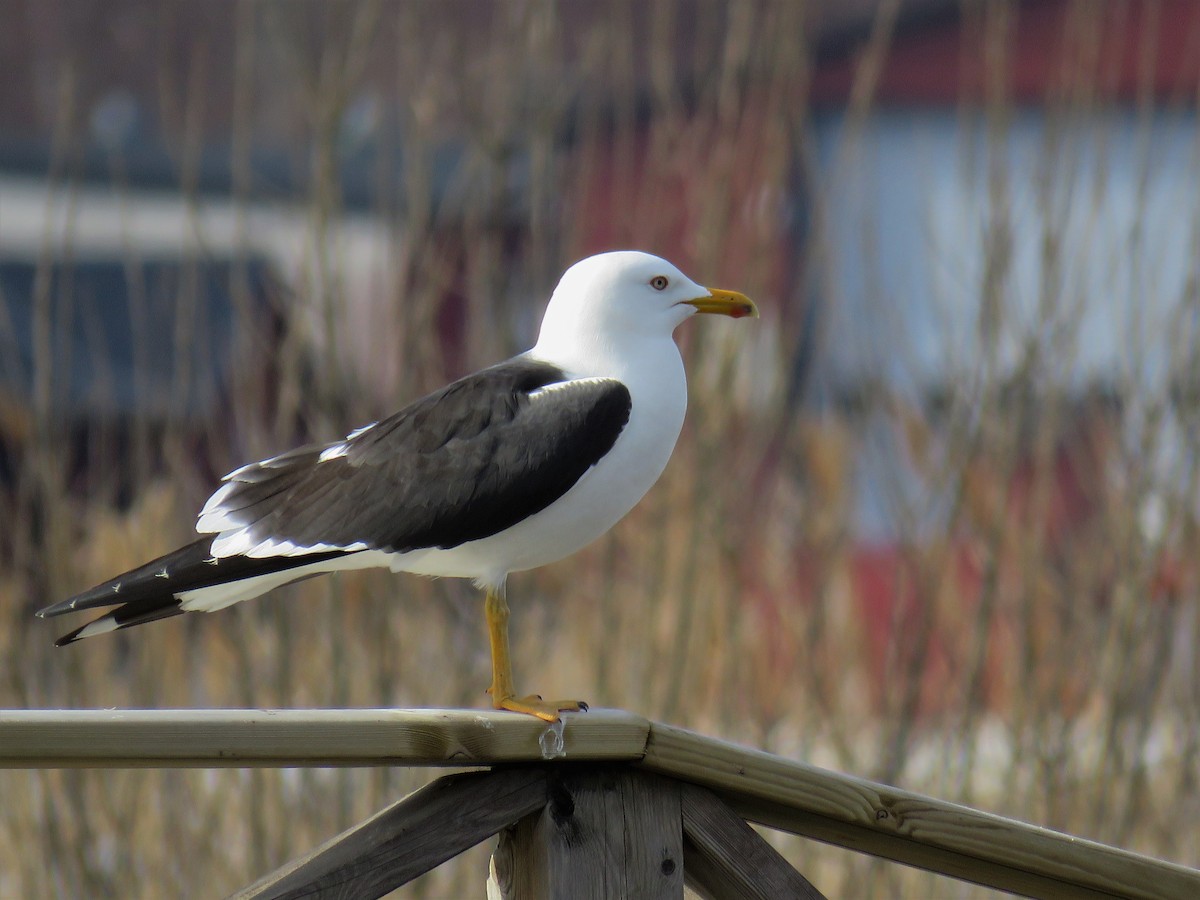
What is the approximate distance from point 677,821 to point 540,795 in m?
0.17

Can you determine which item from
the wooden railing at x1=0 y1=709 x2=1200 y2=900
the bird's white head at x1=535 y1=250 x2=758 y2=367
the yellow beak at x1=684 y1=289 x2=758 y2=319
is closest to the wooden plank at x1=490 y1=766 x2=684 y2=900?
the wooden railing at x1=0 y1=709 x2=1200 y2=900

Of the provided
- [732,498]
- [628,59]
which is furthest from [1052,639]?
[628,59]

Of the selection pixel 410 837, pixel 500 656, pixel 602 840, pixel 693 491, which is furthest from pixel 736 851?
pixel 693 491

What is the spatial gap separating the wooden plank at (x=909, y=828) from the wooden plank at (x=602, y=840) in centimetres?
5

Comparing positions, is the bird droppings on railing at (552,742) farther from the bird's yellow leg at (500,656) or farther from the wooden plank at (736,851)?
the bird's yellow leg at (500,656)

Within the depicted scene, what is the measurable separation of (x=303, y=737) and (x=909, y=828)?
0.74 meters

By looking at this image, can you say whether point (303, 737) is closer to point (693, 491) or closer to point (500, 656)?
point (500, 656)

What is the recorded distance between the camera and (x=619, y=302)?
94.3 inches

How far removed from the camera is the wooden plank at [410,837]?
1.74 meters

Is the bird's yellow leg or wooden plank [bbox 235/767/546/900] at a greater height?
the bird's yellow leg

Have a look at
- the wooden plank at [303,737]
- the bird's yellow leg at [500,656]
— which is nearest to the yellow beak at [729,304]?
the bird's yellow leg at [500,656]

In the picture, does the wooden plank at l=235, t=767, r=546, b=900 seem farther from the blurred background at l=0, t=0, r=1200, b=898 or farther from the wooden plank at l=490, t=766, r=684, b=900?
the blurred background at l=0, t=0, r=1200, b=898

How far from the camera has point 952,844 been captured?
1.91 m

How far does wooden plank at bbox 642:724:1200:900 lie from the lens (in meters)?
1.84
